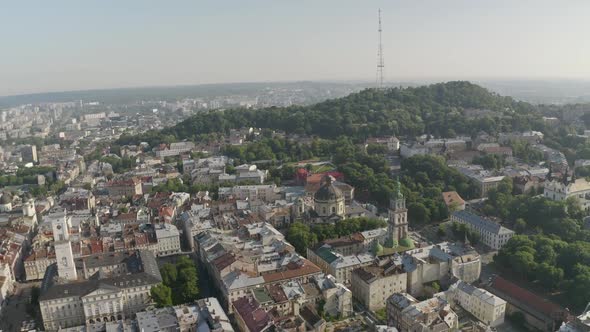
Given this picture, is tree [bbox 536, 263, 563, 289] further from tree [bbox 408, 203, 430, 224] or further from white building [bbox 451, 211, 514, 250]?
tree [bbox 408, 203, 430, 224]

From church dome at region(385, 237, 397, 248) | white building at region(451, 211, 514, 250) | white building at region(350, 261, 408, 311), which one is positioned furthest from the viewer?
white building at region(451, 211, 514, 250)

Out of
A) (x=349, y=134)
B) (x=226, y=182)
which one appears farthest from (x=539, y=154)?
(x=226, y=182)

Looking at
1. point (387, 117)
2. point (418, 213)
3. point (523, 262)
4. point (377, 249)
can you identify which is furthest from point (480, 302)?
point (387, 117)

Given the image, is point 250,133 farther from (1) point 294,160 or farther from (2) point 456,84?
(2) point 456,84

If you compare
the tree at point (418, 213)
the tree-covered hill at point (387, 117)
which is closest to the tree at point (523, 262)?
the tree at point (418, 213)

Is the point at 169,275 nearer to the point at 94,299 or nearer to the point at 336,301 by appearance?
the point at 94,299

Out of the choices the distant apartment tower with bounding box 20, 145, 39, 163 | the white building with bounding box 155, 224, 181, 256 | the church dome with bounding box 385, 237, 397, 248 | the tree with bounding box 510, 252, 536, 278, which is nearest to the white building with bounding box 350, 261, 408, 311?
the church dome with bounding box 385, 237, 397, 248
